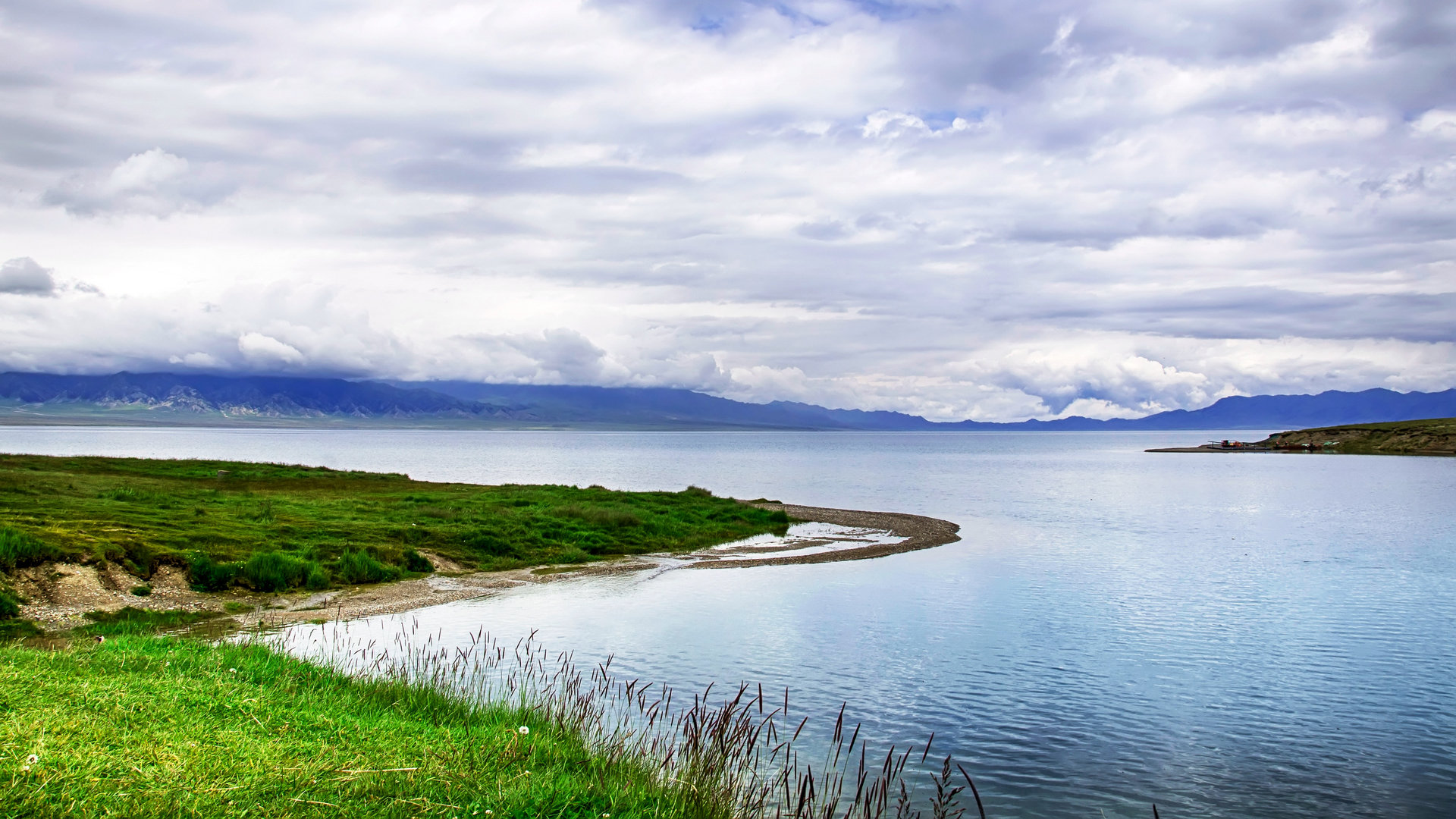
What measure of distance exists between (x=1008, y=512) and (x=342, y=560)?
6083cm

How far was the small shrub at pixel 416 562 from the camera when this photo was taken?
130 ft

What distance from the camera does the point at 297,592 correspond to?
108 feet

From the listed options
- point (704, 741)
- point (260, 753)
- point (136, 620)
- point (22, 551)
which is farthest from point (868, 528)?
point (260, 753)

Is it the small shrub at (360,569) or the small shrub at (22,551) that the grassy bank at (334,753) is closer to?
the small shrub at (22,551)

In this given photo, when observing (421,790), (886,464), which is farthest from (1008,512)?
(886,464)

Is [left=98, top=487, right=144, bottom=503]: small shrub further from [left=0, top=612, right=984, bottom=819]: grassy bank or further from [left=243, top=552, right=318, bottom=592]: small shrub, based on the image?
[left=0, top=612, right=984, bottom=819]: grassy bank

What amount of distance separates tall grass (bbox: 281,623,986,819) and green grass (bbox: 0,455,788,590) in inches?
371

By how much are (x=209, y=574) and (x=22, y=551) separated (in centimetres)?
530

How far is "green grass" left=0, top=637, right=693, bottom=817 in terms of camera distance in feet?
28.2

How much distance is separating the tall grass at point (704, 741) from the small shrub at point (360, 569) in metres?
9.78

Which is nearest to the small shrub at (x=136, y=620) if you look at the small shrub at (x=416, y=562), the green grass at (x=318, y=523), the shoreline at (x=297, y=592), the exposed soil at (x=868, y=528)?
the shoreline at (x=297, y=592)

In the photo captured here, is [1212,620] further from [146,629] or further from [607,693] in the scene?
[146,629]

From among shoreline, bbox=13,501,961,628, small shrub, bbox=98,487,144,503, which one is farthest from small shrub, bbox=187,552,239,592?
small shrub, bbox=98,487,144,503

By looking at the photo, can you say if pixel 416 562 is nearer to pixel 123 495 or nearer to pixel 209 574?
pixel 209 574
